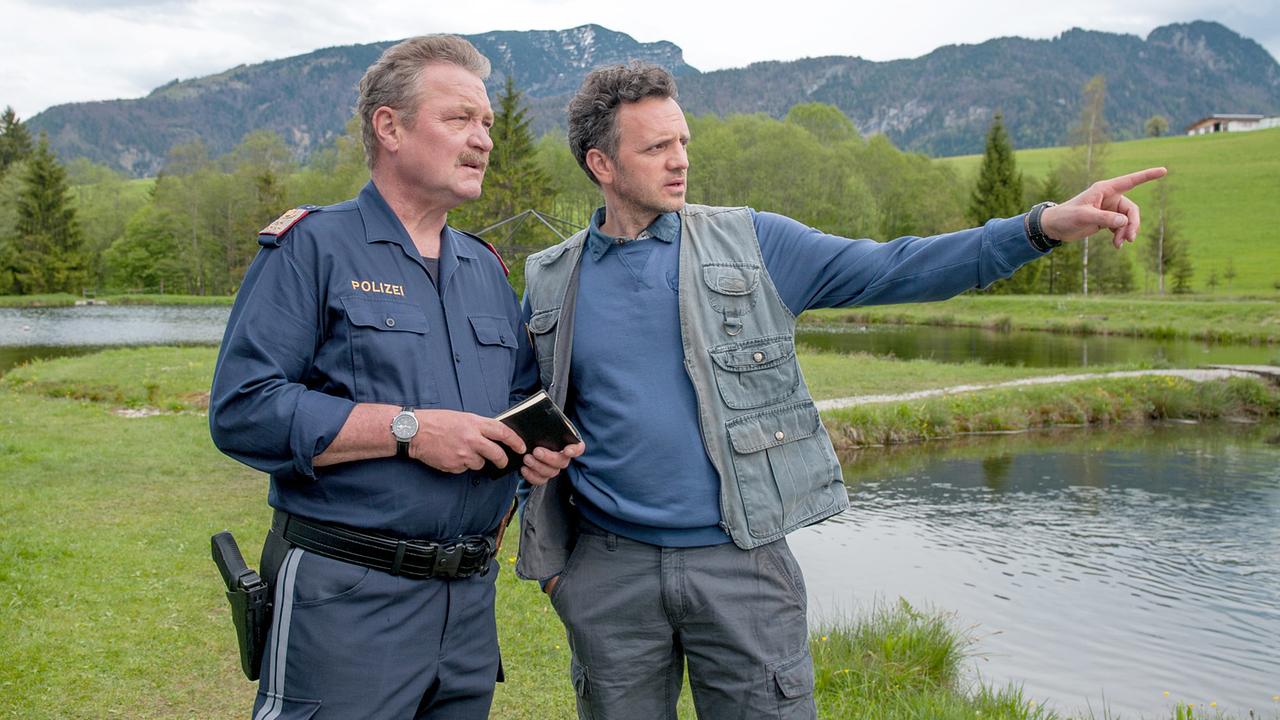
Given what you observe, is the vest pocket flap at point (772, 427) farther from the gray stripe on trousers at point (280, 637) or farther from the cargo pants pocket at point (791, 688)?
the gray stripe on trousers at point (280, 637)

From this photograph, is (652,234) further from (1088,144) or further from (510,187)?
(1088,144)

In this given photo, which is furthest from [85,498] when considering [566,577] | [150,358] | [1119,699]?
[150,358]

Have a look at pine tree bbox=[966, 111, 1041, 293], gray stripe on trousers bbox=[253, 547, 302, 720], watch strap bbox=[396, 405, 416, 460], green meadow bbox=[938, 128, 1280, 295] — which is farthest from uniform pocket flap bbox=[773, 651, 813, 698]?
pine tree bbox=[966, 111, 1041, 293]

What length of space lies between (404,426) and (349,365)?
0.25 m

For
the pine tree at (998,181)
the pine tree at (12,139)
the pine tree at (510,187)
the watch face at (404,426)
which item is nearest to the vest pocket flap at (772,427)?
the watch face at (404,426)

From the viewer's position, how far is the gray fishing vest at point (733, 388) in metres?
2.81

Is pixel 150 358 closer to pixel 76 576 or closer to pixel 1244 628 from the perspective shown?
pixel 76 576

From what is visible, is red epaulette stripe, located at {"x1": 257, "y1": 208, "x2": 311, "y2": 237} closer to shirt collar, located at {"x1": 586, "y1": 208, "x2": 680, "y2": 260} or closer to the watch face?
the watch face

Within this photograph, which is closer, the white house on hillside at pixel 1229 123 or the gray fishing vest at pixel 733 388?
the gray fishing vest at pixel 733 388

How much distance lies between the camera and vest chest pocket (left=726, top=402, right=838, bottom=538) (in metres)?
2.80

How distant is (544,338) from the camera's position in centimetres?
307

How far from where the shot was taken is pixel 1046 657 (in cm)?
746

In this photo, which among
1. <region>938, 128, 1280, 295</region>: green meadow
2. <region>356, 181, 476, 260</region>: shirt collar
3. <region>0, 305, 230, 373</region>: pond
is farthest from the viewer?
<region>938, 128, 1280, 295</region>: green meadow

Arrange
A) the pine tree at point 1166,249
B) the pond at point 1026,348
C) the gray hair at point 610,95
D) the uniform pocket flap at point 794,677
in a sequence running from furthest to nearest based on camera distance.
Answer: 1. the pine tree at point 1166,249
2. the pond at point 1026,348
3. the gray hair at point 610,95
4. the uniform pocket flap at point 794,677
